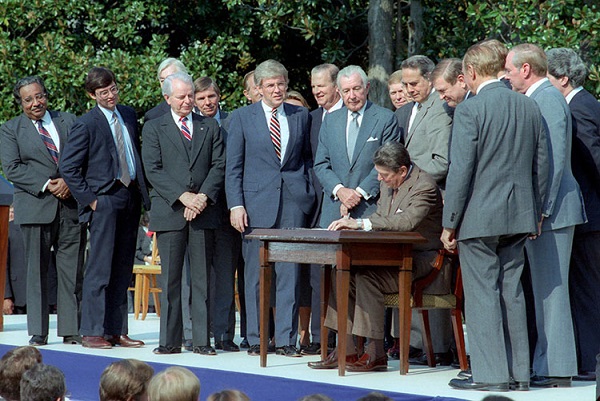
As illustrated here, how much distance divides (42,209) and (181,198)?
1284 mm

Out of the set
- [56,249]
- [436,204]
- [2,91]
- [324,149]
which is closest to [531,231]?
[436,204]

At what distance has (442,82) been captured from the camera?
7.03 metres

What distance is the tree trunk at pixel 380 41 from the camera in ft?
41.0

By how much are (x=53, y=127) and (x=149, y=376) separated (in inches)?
171

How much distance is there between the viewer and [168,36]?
1335 centimetres

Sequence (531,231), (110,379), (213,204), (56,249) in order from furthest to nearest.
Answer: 1. (56,249)
2. (213,204)
3. (531,231)
4. (110,379)

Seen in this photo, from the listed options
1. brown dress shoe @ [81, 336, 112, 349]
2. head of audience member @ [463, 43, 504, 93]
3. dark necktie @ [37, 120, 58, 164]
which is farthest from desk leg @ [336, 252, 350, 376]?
dark necktie @ [37, 120, 58, 164]

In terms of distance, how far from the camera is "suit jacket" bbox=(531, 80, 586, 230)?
625 cm

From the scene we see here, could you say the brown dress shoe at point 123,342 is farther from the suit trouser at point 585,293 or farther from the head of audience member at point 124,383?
the head of audience member at point 124,383

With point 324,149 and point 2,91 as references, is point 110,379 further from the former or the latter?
point 2,91

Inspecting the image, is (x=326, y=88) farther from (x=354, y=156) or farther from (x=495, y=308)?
(x=495, y=308)

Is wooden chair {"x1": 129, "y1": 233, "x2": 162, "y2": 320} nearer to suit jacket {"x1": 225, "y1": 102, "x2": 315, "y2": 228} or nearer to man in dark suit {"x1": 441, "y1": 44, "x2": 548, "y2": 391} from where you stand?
suit jacket {"x1": 225, "y1": 102, "x2": 315, "y2": 228}

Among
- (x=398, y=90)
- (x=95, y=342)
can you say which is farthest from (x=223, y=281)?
(x=398, y=90)

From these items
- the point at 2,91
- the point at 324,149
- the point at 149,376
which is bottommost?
the point at 149,376
